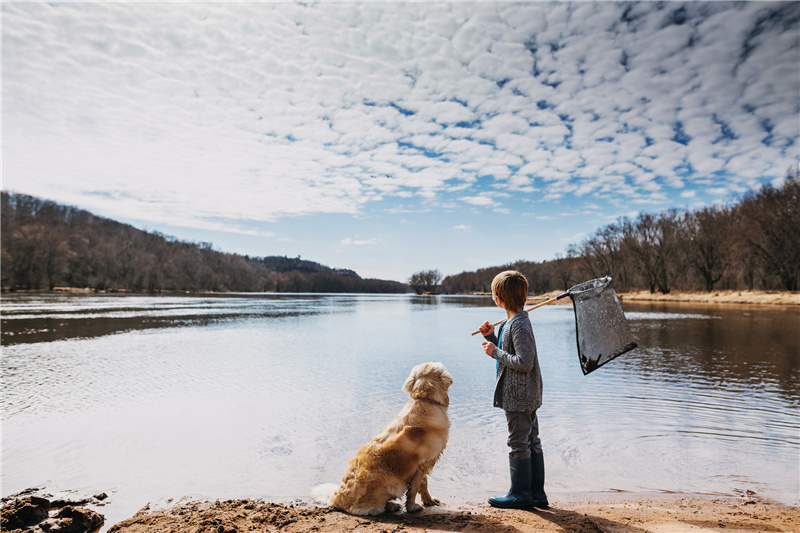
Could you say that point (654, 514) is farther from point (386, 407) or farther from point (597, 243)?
point (597, 243)

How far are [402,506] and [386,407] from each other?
3.28 meters

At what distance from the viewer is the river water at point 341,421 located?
420 centimetres

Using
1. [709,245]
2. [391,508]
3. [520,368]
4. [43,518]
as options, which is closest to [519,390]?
[520,368]

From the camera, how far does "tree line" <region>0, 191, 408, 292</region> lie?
74.8 m

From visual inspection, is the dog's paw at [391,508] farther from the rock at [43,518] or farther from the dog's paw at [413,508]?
the rock at [43,518]

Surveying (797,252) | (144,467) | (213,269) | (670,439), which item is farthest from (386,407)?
(213,269)

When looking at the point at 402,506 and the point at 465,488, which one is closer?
A: the point at 402,506

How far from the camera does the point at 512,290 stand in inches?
136

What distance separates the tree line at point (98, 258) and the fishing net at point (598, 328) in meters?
95.7

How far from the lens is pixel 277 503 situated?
366 cm

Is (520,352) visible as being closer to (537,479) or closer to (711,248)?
(537,479)

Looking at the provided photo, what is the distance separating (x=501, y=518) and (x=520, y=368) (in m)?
1.22

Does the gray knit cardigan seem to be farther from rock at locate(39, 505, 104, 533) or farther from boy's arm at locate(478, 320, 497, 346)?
rock at locate(39, 505, 104, 533)

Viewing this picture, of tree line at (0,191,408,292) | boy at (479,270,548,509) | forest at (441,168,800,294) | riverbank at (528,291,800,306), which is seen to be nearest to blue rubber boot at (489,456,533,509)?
boy at (479,270,548,509)
